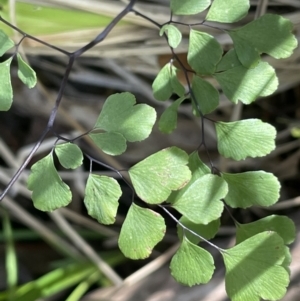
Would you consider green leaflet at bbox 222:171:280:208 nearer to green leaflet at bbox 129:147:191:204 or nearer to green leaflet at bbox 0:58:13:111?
green leaflet at bbox 129:147:191:204

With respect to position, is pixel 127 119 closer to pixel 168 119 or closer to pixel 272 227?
pixel 168 119

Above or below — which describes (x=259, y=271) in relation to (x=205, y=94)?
below

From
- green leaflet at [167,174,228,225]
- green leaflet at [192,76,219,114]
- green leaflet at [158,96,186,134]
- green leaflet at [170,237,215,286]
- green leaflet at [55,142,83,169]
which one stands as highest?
green leaflet at [192,76,219,114]

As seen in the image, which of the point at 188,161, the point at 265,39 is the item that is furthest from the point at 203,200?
the point at 265,39

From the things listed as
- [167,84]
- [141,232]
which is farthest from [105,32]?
[141,232]

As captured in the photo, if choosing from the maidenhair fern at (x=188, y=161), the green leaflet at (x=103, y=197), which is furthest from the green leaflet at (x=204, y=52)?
the green leaflet at (x=103, y=197)

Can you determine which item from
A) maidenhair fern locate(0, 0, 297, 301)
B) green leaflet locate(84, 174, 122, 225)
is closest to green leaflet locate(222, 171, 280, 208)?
maidenhair fern locate(0, 0, 297, 301)

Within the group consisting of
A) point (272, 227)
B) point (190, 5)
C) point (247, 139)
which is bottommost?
point (272, 227)
